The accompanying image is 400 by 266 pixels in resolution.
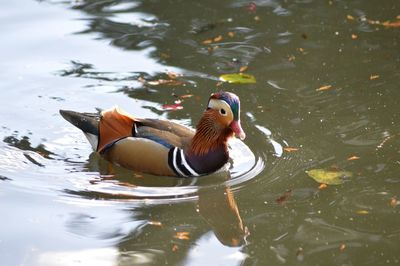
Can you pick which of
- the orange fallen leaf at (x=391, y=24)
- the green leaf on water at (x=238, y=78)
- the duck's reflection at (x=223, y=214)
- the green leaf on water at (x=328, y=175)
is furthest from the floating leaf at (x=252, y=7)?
the duck's reflection at (x=223, y=214)

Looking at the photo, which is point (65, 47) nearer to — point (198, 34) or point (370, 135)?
point (198, 34)

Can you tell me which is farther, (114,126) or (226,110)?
(114,126)

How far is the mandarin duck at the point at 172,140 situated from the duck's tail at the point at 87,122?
0.05m

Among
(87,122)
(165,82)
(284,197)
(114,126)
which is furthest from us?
(165,82)

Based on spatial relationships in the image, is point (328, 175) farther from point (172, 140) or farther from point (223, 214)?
point (172, 140)

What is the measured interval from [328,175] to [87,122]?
6.84 ft

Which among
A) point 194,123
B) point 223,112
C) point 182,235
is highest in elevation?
point 223,112

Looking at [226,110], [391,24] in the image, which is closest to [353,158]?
[226,110]

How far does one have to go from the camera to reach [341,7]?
397 inches

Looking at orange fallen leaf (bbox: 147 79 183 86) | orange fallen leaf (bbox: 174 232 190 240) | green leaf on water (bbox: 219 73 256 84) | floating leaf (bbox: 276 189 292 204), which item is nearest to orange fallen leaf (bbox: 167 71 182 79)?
orange fallen leaf (bbox: 147 79 183 86)

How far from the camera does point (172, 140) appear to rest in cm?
703

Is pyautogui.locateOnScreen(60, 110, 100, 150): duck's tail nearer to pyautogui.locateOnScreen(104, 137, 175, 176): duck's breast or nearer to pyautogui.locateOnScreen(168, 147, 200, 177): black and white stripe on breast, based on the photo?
pyautogui.locateOnScreen(104, 137, 175, 176): duck's breast

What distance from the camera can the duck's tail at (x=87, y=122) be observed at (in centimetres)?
726

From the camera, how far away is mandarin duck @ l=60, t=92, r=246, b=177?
22.7 feet
